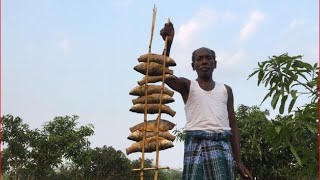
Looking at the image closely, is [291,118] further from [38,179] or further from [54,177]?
[54,177]

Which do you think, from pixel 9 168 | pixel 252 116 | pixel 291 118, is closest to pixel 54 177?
pixel 9 168

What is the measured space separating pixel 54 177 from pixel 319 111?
81.9 feet

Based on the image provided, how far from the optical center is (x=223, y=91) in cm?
297

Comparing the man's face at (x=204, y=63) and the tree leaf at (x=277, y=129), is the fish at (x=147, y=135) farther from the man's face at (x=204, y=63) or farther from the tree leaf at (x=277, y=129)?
the tree leaf at (x=277, y=129)

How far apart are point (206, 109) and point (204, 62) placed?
28 cm

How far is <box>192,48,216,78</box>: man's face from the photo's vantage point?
292cm

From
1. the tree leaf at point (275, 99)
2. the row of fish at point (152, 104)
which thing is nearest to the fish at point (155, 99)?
the row of fish at point (152, 104)

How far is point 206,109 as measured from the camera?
9.29ft

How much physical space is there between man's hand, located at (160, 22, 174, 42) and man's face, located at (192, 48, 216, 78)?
0.59 ft

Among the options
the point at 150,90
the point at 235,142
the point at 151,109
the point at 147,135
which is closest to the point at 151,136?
the point at 147,135

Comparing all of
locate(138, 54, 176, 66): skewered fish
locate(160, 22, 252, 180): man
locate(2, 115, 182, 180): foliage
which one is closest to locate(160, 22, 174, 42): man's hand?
locate(160, 22, 252, 180): man

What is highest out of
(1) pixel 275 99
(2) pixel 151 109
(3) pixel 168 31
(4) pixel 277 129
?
(3) pixel 168 31

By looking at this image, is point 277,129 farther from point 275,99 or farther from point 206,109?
point 206,109

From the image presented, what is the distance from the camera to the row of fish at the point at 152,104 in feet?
9.07
